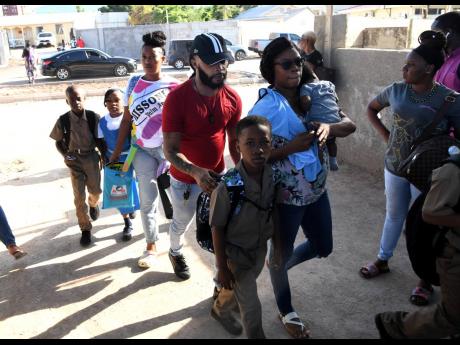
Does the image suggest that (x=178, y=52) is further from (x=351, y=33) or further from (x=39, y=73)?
(x=351, y=33)

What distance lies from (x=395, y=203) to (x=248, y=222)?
1.48 metres

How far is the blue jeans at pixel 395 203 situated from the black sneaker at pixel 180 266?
5.53 ft

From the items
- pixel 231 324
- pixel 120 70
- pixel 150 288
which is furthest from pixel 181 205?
pixel 120 70

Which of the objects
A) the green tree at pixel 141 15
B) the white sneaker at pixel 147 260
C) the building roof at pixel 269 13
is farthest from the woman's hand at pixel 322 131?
the green tree at pixel 141 15

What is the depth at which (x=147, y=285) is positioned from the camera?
12.3 feet

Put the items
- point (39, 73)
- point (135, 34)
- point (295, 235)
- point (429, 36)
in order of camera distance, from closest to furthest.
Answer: point (295, 235)
point (429, 36)
point (39, 73)
point (135, 34)

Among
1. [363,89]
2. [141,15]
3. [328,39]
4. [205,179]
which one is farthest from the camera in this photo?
[141,15]

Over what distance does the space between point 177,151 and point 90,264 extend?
1824mm

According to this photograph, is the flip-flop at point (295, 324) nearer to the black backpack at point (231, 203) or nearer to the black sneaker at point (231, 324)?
the black sneaker at point (231, 324)

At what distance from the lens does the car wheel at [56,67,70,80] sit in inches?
820

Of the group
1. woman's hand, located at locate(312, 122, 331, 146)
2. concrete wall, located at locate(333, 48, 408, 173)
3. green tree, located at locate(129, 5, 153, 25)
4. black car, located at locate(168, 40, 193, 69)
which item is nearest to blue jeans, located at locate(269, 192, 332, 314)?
woman's hand, located at locate(312, 122, 331, 146)

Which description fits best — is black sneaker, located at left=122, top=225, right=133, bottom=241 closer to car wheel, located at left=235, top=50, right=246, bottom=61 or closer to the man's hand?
the man's hand
